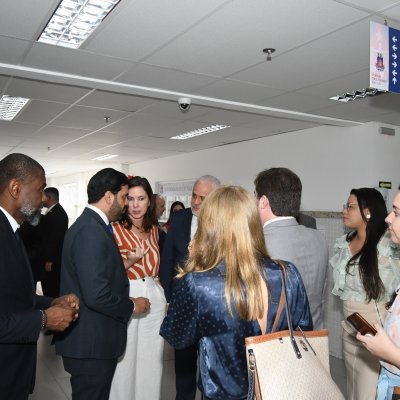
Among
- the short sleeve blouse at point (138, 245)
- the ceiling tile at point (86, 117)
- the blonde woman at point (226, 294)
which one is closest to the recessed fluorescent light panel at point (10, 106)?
the ceiling tile at point (86, 117)

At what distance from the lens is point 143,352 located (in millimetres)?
2566

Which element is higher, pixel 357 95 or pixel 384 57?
pixel 357 95

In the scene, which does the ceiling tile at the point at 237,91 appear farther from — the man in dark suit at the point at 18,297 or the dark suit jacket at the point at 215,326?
the dark suit jacket at the point at 215,326

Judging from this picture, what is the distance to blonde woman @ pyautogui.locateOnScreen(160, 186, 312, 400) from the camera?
1.41m

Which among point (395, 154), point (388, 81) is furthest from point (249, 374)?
point (395, 154)

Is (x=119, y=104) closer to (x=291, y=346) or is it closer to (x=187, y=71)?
(x=187, y=71)

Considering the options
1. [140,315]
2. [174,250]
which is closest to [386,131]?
[174,250]

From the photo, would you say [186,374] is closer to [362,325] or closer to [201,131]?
[362,325]

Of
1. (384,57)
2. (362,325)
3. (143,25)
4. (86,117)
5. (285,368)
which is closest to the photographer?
(285,368)

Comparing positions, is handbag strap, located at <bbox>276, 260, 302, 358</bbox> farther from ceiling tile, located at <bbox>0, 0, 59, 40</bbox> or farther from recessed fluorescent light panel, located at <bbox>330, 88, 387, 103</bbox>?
recessed fluorescent light panel, located at <bbox>330, 88, 387, 103</bbox>

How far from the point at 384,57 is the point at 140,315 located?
219 centimetres

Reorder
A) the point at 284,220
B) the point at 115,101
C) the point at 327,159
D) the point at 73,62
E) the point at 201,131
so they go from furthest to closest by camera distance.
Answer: the point at 201,131, the point at 327,159, the point at 115,101, the point at 73,62, the point at 284,220

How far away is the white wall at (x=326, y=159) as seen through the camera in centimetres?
505

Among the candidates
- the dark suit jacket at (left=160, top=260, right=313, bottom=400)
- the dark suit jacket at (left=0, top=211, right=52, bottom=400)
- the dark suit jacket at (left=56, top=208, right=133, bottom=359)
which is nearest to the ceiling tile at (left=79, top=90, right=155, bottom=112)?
the dark suit jacket at (left=56, top=208, right=133, bottom=359)
